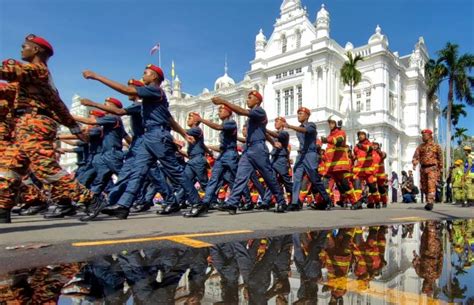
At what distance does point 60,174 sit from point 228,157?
3.27 m

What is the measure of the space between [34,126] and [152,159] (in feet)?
4.94

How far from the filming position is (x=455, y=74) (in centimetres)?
3195

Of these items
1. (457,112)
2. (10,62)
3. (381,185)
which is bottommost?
(381,185)

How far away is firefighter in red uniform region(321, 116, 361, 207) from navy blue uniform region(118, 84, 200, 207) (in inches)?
145

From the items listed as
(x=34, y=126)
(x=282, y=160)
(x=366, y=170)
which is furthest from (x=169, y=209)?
(x=366, y=170)

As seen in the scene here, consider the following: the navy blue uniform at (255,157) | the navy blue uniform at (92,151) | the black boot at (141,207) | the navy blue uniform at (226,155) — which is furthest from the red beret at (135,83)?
the black boot at (141,207)

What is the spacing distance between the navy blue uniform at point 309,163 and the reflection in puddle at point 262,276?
14.8 feet

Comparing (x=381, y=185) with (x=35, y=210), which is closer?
(x=35, y=210)

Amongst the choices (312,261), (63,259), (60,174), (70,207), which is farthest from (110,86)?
(312,261)

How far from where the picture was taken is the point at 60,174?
4.59 metres

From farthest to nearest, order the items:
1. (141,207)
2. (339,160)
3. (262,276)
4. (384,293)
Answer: (339,160), (141,207), (262,276), (384,293)

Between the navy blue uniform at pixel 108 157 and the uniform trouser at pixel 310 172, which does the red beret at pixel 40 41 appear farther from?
the uniform trouser at pixel 310 172

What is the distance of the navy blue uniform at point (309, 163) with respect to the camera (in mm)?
7637

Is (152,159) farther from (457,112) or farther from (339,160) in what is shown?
(457,112)
